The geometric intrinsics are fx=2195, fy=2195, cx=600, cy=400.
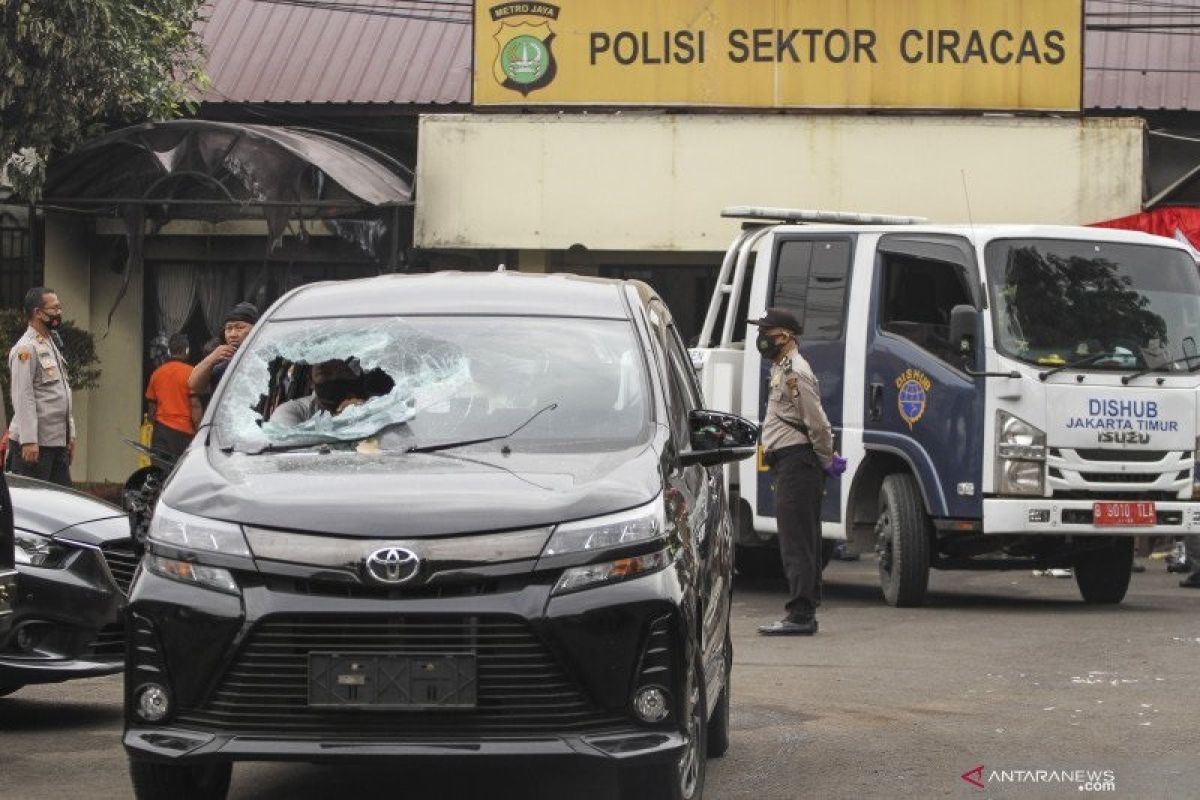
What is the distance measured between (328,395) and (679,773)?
1792 mm

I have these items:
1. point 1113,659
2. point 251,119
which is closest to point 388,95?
point 251,119

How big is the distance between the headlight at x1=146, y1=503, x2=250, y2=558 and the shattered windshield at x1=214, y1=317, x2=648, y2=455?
57 centimetres

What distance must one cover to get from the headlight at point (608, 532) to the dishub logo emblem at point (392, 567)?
363 millimetres

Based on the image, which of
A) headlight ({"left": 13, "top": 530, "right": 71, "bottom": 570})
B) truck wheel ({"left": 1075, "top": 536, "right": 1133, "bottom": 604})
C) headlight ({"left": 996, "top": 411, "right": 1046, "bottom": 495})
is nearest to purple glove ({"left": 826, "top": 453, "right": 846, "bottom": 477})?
headlight ({"left": 996, "top": 411, "right": 1046, "bottom": 495})

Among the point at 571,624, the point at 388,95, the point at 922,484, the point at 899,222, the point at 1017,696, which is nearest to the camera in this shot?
the point at 571,624

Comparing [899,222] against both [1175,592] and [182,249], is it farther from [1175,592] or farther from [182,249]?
[182,249]

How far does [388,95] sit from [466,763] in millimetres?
18466

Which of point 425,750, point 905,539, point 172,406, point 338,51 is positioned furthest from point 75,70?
point 425,750

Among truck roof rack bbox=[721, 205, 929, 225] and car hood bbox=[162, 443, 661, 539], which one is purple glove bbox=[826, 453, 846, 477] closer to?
truck roof rack bbox=[721, 205, 929, 225]

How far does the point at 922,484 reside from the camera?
14078 millimetres

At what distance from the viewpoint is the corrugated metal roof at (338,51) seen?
24047 mm

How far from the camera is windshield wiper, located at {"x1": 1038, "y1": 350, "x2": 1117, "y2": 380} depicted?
1371 cm

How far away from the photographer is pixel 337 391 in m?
7.20

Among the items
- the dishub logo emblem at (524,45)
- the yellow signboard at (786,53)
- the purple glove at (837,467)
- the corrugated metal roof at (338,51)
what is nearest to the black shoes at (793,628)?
the purple glove at (837,467)
